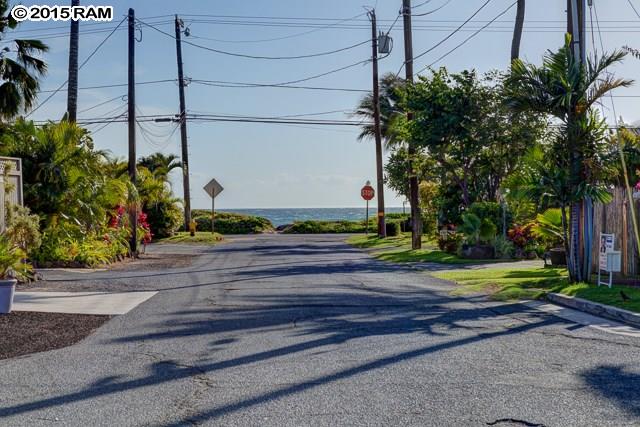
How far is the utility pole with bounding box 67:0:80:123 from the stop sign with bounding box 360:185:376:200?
24.0 metres

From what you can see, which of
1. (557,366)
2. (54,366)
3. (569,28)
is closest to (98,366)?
(54,366)

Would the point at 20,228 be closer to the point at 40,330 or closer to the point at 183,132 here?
the point at 40,330

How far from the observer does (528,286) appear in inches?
621

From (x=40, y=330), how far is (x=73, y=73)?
16978mm

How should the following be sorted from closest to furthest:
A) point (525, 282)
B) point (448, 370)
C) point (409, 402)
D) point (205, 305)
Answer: point (409, 402) < point (448, 370) < point (205, 305) < point (525, 282)

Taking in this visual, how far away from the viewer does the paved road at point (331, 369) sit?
625cm

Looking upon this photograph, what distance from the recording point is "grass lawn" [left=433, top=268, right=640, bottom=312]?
1322 centimetres

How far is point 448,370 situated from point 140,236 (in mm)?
23571

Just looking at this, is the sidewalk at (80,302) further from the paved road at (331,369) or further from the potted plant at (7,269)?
the paved road at (331,369)

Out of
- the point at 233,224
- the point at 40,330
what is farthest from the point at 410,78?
the point at 233,224

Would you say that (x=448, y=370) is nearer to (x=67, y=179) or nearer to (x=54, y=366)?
(x=54, y=366)

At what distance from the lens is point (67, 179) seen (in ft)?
75.5

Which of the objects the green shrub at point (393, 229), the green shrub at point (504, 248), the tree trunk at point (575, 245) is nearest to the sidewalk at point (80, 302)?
the tree trunk at point (575, 245)

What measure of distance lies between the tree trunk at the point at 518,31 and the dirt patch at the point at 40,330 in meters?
24.6
